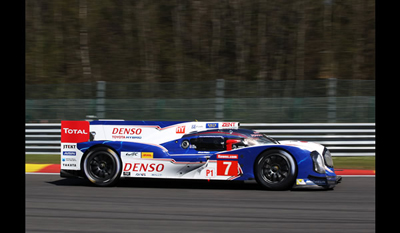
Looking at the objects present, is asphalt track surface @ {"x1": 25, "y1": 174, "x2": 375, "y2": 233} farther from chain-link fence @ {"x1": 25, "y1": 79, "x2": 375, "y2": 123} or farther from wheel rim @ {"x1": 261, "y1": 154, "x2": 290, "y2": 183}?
chain-link fence @ {"x1": 25, "y1": 79, "x2": 375, "y2": 123}

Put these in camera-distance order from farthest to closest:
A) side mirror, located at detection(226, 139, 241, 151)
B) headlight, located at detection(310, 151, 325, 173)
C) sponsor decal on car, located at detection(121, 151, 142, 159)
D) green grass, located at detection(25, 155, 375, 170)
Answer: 1. green grass, located at detection(25, 155, 375, 170)
2. sponsor decal on car, located at detection(121, 151, 142, 159)
3. side mirror, located at detection(226, 139, 241, 151)
4. headlight, located at detection(310, 151, 325, 173)

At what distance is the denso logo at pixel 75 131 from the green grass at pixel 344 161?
3.70 m

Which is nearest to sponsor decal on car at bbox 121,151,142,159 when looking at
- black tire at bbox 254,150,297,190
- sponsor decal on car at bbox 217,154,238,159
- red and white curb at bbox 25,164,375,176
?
sponsor decal on car at bbox 217,154,238,159

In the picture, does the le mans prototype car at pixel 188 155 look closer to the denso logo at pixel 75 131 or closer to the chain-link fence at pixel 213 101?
the denso logo at pixel 75 131

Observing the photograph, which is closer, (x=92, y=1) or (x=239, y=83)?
(x=239, y=83)

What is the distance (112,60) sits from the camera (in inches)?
990

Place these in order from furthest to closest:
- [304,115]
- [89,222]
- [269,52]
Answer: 1. [269,52]
2. [304,115]
3. [89,222]

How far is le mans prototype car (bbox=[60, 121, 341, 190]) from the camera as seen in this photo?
24.0 ft

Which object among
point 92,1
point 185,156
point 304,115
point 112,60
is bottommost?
point 185,156

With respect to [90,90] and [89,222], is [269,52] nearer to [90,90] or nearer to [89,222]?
[90,90]

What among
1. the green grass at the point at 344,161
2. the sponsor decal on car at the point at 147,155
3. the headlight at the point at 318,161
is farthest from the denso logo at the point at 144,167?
the green grass at the point at 344,161

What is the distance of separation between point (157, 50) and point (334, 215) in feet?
66.9

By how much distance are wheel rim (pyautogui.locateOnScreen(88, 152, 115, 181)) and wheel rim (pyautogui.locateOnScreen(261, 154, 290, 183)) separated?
8.40ft

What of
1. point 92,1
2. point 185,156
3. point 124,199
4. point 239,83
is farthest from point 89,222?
point 92,1
